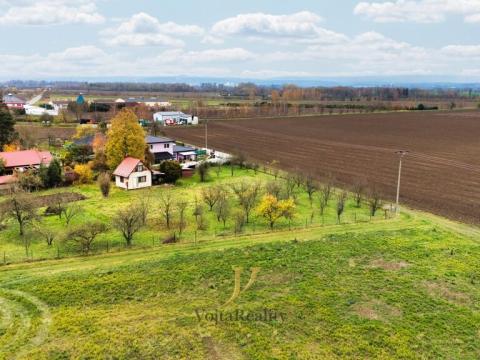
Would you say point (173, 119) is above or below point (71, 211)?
above

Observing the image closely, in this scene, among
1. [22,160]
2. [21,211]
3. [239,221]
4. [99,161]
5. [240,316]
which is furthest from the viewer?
[99,161]

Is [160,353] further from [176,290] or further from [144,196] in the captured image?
[144,196]

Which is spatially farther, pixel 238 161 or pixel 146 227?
pixel 238 161

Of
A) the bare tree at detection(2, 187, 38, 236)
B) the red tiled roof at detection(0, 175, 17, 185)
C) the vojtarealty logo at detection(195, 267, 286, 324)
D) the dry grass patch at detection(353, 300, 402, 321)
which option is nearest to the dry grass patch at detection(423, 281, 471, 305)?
the dry grass patch at detection(353, 300, 402, 321)

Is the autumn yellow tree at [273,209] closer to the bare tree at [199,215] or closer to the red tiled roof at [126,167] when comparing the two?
the bare tree at [199,215]

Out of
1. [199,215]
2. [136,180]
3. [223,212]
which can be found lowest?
[199,215]

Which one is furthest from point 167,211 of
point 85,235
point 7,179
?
point 7,179

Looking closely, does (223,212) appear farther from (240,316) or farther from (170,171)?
(170,171)
